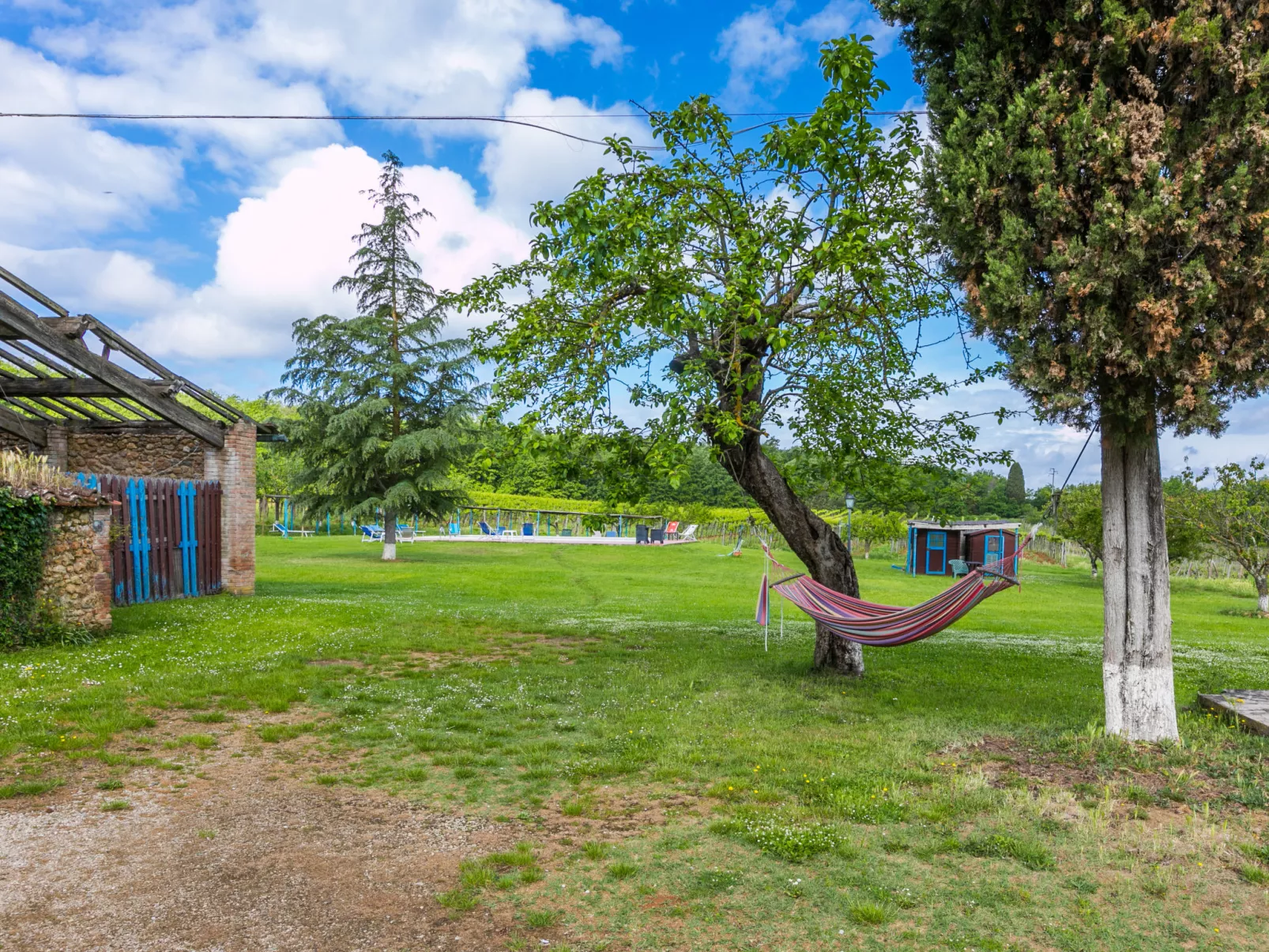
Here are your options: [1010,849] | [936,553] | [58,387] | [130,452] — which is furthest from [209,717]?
[936,553]

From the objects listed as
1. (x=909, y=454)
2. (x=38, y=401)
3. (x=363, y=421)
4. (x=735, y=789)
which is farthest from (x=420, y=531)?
(x=735, y=789)

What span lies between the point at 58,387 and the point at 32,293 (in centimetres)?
203

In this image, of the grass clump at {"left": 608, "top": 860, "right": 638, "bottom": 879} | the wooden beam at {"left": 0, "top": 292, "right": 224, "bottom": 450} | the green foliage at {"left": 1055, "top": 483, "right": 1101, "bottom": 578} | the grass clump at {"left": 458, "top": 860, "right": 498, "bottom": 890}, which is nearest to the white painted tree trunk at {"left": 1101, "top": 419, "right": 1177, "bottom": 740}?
the grass clump at {"left": 608, "top": 860, "right": 638, "bottom": 879}

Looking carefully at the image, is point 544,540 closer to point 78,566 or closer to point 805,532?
point 78,566

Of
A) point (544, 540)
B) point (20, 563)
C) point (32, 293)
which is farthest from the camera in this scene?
point (544, 540)

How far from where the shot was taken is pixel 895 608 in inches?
270

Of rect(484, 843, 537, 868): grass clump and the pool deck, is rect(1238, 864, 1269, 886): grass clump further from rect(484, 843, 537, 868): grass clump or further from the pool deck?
the pool deck

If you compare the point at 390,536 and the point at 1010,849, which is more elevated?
the point at 390,536

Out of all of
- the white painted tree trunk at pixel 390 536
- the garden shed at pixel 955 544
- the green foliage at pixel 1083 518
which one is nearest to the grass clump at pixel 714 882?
the white painted tree trunk at pixel 390 536

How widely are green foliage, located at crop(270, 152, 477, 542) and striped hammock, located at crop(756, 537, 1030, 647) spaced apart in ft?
56.2

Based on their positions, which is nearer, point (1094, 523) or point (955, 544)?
point (1094, 523)

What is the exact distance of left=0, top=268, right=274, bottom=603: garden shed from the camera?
10992mm

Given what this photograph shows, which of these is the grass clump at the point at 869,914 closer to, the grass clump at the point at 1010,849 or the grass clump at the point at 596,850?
the grass clump at the point at 1010,849

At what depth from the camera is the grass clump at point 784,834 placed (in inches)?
151
